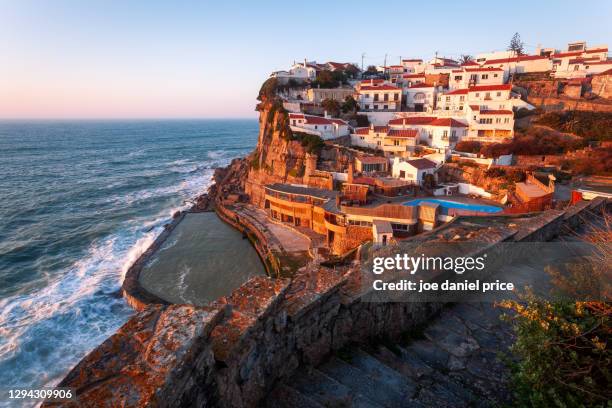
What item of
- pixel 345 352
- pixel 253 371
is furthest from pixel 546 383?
pixel 253 371

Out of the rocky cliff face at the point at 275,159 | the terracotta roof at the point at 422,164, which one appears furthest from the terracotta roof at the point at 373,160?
the rocky cliff face at the point at 275,159

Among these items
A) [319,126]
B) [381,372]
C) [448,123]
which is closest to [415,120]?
[448,123]

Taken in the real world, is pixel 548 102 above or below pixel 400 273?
above

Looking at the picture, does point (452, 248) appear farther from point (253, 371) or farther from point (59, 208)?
point (59, 208)

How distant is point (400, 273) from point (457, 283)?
213 centimetres

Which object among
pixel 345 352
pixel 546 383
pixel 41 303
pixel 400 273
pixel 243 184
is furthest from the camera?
pixel 243 184

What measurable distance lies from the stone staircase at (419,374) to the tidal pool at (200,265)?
691 inches

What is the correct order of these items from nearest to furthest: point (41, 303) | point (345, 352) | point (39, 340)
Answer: point (345, 352)
point (39, 340)
point (41, 303)

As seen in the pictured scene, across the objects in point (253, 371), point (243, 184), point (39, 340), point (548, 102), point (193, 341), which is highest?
point (548, 102)

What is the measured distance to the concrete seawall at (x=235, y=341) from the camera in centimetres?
328

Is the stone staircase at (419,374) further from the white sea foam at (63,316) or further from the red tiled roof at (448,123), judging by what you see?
the red tiled roof at (448,123)

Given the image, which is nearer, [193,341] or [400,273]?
[193,341]

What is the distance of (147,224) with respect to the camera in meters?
37.5

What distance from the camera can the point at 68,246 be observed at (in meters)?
31.5
